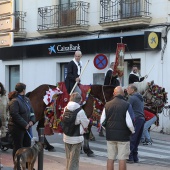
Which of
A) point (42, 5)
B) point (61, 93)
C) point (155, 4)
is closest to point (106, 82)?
point (61, 93)

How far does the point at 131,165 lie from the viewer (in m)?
11.4

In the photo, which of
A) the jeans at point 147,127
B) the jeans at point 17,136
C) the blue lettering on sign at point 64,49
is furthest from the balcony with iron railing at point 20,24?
the jeans at point 17,136

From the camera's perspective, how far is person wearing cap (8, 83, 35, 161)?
9836 mm

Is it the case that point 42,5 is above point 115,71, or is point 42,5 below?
above

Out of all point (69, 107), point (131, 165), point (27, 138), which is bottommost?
point (131, 165)

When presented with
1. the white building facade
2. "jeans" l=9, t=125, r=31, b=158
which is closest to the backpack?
"jeans" l=9, t=125, r=31, b=158

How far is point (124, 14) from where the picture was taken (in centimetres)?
2036

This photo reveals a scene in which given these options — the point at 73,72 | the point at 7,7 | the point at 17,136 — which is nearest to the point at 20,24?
the point at 73,72

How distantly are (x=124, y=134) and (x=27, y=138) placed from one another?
225 centimetres

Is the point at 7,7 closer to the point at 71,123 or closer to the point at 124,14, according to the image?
the point at 71,123

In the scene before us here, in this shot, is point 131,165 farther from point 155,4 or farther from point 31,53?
point 31,53

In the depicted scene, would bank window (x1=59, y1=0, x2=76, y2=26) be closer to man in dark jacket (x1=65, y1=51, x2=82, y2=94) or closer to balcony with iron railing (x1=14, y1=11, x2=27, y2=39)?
balcony with iron railing (x1=14, y1=11, x2=27, y2=39)

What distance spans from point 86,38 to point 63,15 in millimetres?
1696

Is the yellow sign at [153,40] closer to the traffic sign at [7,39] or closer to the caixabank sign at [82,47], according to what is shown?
the caixabank sign at [82,47]
